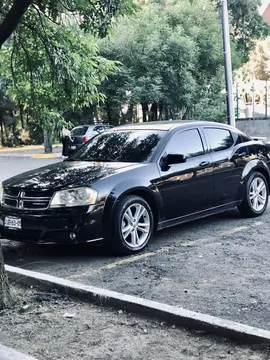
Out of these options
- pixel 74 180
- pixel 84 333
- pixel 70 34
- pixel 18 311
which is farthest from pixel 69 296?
pixel 70 34

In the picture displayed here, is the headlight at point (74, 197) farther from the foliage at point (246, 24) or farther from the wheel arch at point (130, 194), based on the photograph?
the foliage at point (246, 24)

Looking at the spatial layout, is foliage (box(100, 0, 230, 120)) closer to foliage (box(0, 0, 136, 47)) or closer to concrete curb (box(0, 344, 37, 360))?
foliage (box(0, 0, 136, 47))

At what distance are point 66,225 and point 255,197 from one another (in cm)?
355

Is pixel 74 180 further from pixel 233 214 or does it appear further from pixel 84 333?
pixel 233 214

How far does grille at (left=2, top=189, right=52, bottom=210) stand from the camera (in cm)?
604

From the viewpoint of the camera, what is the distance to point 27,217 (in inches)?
239

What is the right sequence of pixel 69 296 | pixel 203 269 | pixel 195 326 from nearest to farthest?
pixel 195 326
pixel 69 296
pixel 203 269

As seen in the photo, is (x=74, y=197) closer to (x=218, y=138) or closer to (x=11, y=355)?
(x=11, y=355)

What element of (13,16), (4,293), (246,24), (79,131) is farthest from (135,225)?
(246,24)

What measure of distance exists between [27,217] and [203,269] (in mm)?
2103

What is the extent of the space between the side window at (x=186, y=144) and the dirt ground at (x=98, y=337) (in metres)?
3.08

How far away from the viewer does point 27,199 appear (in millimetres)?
6160

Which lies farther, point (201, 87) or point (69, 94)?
point (201, 87)

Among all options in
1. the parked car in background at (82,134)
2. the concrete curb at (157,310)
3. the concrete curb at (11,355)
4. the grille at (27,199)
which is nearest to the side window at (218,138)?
the grille at (27,199)
